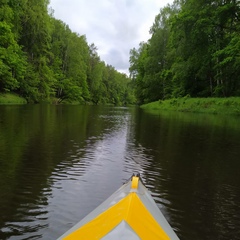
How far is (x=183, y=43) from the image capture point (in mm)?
31953

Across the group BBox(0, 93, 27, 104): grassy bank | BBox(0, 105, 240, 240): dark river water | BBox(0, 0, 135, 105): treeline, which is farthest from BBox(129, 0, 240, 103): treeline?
BBox(0, 93, 27, 104): grassy bank

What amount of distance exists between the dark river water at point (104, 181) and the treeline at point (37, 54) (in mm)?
28262

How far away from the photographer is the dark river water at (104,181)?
150 inches

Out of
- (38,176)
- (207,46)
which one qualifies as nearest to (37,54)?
(207,46)

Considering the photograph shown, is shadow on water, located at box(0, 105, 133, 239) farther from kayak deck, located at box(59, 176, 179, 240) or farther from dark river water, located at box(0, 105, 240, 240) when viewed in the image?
kayak deck, located at box(59, 176, 179, 240)

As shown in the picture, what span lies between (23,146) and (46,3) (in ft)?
137

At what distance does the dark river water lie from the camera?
12.5ft

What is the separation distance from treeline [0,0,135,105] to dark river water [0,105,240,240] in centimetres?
2826

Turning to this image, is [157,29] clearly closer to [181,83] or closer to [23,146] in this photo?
[181,83]

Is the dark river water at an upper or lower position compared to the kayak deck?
lower

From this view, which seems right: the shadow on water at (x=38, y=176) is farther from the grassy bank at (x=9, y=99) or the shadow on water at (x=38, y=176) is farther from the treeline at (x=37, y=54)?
the treeline at (x=37, y=54)

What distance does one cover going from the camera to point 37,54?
153 ft

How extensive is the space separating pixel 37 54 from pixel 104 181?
1765 inches

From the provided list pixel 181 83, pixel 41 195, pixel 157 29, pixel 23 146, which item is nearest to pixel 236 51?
pixel 181 83
